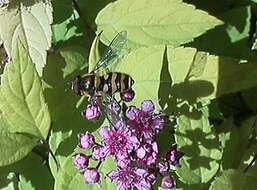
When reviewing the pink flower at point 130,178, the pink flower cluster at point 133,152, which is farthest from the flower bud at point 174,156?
the pink flower at point 130,178

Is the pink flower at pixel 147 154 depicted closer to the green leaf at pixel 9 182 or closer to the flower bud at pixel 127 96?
the flower bud at pixel 127 96

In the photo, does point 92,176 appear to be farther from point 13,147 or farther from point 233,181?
point 233,181

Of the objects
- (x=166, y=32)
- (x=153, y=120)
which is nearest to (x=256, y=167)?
(x=153, y=120)

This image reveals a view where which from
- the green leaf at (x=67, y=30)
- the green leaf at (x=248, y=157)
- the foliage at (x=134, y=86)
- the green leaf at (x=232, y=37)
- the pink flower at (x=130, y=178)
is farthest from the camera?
the green leaf at (x=232, y=37)

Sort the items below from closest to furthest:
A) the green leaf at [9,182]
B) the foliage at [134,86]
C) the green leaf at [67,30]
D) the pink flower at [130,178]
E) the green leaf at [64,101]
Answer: the pink flower at [130,178] < the foliage at [134,86] < the green leaf at [64,101] < the green leaf at [9,182] < the green leaf at [67,30]

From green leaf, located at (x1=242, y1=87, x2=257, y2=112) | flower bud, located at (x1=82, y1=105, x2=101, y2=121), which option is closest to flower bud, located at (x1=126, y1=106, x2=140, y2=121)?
flower bud, located at (x1=82, y1=105, x2=101, y2=121)

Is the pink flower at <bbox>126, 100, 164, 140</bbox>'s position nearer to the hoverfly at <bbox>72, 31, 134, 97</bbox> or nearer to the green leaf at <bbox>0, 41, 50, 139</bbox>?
the hoverfly at <bbox>72, 31, 134, 97</bbox>
